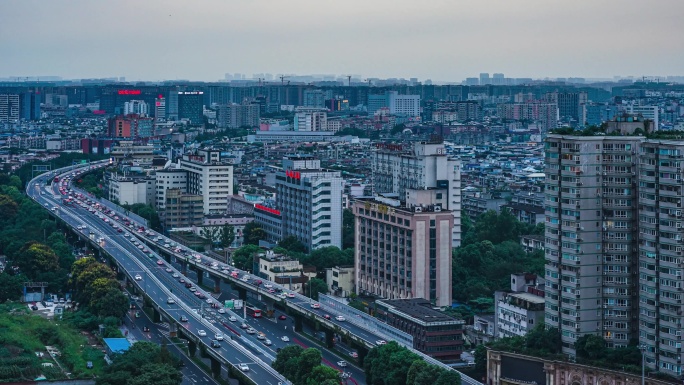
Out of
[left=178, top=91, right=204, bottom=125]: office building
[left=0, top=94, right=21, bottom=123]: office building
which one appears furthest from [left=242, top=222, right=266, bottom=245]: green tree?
[left=0, top=94, right=21, bottom=123]: office building

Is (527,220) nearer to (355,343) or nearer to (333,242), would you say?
(333,242)

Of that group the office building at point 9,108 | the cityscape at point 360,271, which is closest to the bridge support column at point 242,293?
the cityscape at point 360,271

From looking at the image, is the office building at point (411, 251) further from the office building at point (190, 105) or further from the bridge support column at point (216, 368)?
the office building at point (190, 105)

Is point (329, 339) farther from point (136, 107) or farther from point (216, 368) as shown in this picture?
point (136, 107)


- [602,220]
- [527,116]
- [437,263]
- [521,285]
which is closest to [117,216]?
[437,263]

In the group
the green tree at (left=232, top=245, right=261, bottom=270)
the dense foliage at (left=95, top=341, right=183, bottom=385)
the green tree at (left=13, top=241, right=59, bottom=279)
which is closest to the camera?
the dense foliage at (left=95, top=341, right=183, bottom=385)

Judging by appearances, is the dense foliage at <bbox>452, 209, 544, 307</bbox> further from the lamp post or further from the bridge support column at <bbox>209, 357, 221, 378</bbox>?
the lamp post
